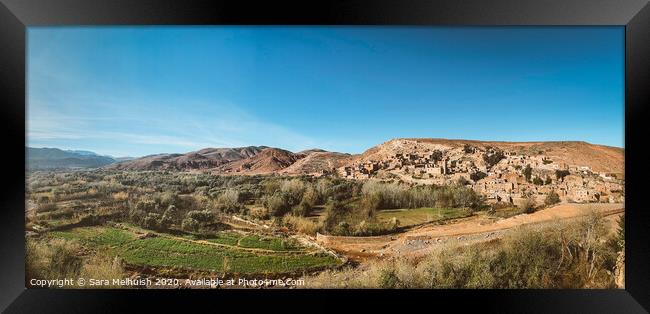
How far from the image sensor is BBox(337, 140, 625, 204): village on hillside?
2.82m

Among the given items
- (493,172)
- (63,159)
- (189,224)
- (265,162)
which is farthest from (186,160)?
(493,172)

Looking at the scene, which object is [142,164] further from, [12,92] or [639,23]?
[639,23]

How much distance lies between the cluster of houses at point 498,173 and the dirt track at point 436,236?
15 centimetres

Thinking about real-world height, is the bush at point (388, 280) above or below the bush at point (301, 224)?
below

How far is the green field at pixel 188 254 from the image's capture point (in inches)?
109

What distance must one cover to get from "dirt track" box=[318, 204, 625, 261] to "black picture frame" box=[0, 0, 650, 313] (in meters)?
0.37

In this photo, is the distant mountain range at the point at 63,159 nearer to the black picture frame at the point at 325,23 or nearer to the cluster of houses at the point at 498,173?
the black picture frame at the point at 325,23

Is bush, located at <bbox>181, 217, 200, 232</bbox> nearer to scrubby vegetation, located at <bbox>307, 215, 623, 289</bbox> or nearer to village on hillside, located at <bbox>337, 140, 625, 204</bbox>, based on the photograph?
scrubby vegetation, located at <bbox>307, 215, 623, 289</bbox>

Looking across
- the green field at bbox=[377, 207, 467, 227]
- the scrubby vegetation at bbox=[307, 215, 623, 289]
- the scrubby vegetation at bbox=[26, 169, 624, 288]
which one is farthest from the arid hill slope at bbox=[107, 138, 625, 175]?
the scrubby vegetation at bbox=[307, 215, 623, 289]

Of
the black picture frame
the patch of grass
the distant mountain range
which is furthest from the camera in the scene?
the patch of grass

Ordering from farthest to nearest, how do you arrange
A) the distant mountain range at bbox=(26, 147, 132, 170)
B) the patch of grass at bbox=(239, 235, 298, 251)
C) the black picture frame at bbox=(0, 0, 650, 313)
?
the patch of grass at bbox=(239, 235, 298, 251) → the distant mountain range at bbox=(26, 147, 132, 170) → the black picture frame at bbox=(0, 0, 650, 313)

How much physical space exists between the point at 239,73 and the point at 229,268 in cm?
196

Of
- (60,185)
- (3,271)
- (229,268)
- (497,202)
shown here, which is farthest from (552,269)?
(3,271)

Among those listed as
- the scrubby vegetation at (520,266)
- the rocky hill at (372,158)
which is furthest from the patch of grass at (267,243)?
the rocky hill at (372,158)
